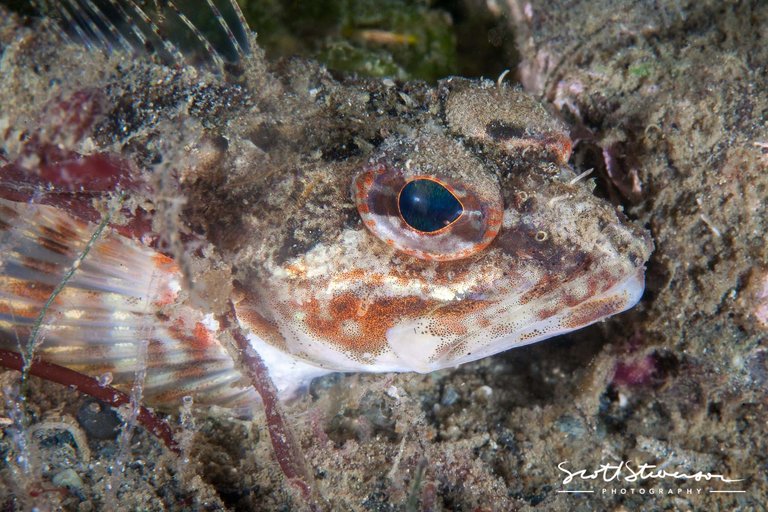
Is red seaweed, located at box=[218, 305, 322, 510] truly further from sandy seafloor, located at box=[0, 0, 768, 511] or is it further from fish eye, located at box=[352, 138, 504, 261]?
fish eye, located at box=[352, 138, 504, 261]

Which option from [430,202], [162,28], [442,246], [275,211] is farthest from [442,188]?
[162,28]

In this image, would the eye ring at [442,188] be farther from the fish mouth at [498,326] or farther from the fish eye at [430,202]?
the fish mouth at [498,326]

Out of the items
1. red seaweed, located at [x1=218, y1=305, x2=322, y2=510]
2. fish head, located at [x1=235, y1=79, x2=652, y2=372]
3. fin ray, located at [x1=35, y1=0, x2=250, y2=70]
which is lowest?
red seaweed, located at [x1=218, y1=305, x2=322, y2=510]

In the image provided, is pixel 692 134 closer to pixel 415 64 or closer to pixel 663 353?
pixel 663 353

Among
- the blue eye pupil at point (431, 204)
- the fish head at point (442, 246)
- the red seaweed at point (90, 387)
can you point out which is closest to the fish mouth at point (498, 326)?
the fish head at point (442, 246)

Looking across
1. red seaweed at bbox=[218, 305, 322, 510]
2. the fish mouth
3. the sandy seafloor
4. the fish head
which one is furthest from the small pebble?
the fish mouth

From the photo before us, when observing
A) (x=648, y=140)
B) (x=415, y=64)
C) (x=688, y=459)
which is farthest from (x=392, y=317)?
(x=415, y=64)
